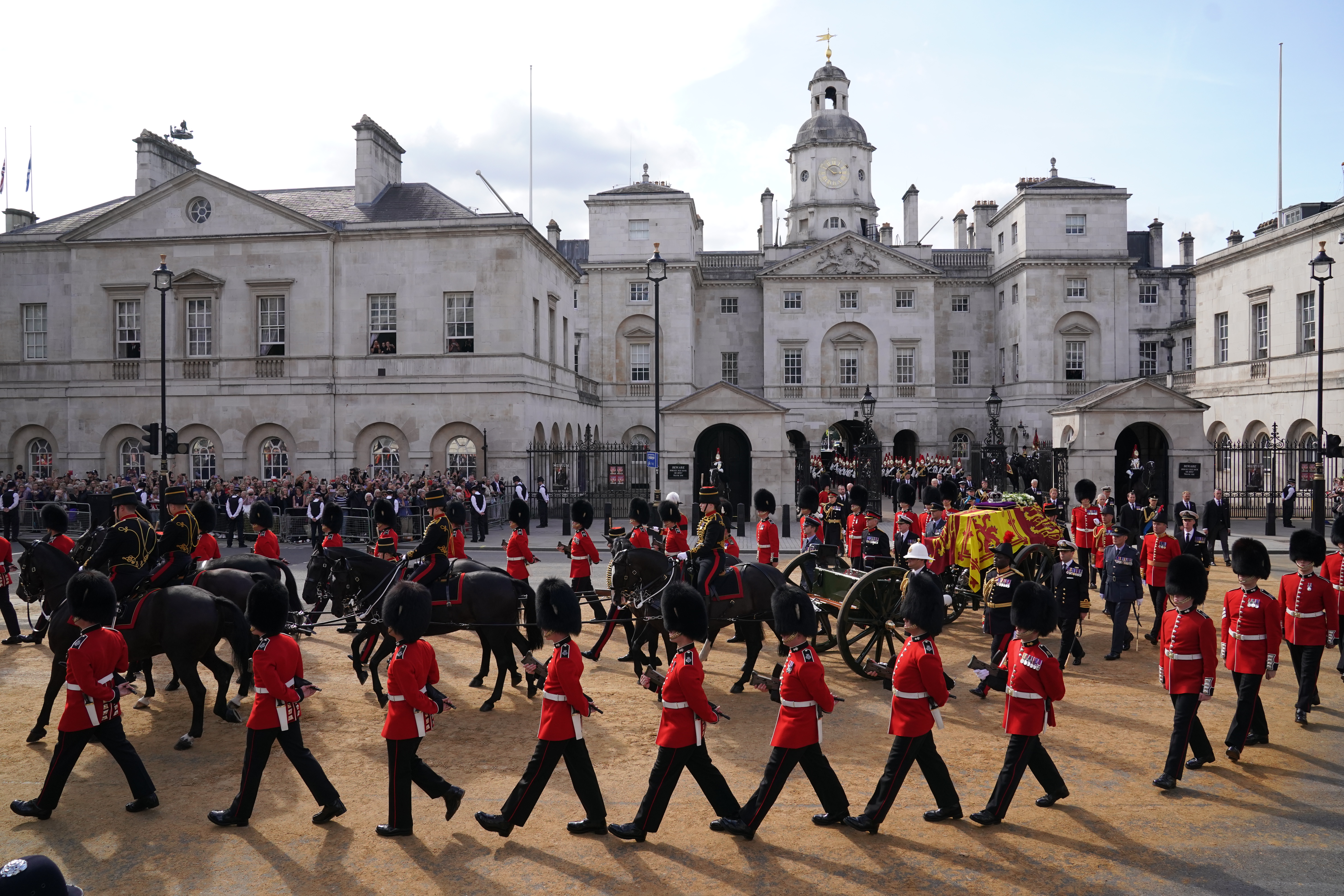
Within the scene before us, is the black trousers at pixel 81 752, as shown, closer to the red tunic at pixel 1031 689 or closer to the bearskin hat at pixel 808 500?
the red tunic at pixel 1031 689

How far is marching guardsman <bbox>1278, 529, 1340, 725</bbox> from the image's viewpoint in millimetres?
9023

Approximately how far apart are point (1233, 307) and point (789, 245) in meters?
23.8

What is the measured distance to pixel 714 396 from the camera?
27641 mm

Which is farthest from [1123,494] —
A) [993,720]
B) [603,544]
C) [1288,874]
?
[1288,874]

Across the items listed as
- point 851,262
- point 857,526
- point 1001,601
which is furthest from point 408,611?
point 851,262

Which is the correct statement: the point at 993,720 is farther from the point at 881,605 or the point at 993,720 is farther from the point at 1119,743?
the point at 881,605

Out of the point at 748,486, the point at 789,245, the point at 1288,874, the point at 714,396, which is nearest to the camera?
the point at 1288,874

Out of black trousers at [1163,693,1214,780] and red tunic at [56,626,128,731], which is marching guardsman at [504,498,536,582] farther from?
black trousers at [1163,693,1214,780]

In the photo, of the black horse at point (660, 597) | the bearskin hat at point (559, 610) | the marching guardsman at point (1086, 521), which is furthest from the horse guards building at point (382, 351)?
the bearskin hat at point (559, 610)

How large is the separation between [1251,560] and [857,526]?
230 inches

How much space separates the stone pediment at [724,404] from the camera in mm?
27562

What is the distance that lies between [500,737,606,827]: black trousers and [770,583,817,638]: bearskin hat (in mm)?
1592

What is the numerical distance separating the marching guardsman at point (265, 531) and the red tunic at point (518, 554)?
9.36ft

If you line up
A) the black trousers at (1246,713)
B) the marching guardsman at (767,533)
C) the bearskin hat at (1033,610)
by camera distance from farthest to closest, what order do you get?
1. the marching guardsman at (767,533)
2. the black trousers at (1246,713)
3. the bearskin hat at (1033,610)
